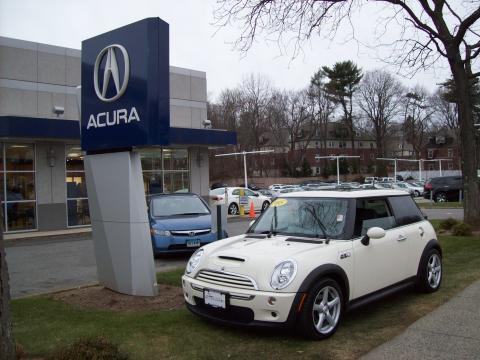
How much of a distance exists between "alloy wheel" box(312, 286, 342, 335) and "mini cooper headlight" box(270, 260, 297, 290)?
1.22 feet

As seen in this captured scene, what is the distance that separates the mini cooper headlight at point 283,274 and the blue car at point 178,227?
6059 mm

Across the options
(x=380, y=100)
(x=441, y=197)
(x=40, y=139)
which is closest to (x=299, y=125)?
(x=380, y=100)

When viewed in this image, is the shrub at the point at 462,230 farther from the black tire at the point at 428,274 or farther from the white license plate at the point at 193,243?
the white license plate at the point at 193,243

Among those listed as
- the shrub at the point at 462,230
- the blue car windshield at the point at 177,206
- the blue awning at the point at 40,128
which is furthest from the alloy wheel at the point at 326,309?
the blue awning at the point at 40,128

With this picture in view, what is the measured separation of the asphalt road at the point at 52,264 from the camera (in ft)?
28.4

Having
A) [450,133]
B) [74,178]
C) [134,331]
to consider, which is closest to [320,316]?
[134,331]

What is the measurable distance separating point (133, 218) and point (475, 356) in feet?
14.6

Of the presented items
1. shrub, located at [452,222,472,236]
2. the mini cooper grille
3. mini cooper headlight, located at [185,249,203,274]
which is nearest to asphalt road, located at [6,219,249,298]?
mini cooper headlight, located at [185,249,203,274]

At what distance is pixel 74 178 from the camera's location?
19.7m

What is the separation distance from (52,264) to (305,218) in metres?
6.97

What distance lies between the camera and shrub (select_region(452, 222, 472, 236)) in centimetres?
1285

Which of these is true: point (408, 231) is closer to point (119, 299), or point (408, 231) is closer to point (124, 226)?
point (124, 226)

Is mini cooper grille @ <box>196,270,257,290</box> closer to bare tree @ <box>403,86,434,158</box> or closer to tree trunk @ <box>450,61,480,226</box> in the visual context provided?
tree trunk @ <box>450,61,480,226</box>

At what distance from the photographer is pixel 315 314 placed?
5.02m
